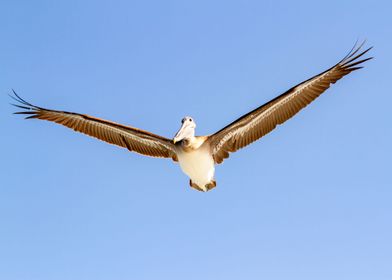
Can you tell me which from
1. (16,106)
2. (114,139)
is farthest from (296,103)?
(16,106)

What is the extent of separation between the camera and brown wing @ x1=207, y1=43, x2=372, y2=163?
61.2 feet

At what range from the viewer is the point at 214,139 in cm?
1973

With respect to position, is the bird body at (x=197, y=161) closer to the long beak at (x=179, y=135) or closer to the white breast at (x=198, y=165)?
the white breast at (x=198, y=165)

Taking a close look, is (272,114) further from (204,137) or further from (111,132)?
(111,132)

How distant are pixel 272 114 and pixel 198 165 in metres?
2.62

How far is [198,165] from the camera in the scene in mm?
19391

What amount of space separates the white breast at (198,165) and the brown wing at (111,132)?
0.83 meters

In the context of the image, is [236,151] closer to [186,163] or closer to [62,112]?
[186,163]

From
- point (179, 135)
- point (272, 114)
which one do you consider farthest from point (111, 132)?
point (272, 114)

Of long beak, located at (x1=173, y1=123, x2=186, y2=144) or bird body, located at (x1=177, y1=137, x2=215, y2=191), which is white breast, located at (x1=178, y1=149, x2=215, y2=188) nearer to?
bird body, located at (x1=177, y1=137, x2=215, y2=191)

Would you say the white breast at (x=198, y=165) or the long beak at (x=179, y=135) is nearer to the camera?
the long beak at (x=179, y=135)

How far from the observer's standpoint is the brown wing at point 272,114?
18.6 m

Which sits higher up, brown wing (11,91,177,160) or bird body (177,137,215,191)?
brown wing (11,91,177,160)

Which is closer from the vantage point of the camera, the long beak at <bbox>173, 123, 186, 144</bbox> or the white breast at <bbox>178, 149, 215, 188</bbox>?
the long beak at <bbox>173, 123, 186, 144</bbox>
